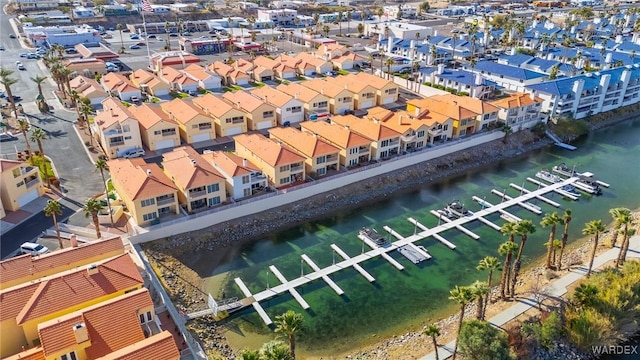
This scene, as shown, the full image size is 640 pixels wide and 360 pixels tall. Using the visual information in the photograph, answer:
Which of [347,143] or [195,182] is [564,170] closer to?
[347,143]

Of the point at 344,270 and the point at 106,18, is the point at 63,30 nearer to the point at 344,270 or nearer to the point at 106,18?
the point at 106,18

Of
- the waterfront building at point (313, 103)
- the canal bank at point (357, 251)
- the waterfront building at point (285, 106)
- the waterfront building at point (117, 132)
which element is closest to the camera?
the canal bank at point (357, 251)

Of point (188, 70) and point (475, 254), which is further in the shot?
point (188, 70)

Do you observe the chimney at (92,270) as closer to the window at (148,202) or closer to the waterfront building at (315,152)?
the window at (148,202)

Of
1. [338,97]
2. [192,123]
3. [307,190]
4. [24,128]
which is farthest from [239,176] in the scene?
[338,97]

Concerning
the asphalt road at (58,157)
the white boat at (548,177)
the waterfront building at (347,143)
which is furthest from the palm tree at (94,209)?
the white boat at (548,177)

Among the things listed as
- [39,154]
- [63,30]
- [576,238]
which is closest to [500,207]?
[576,238]
